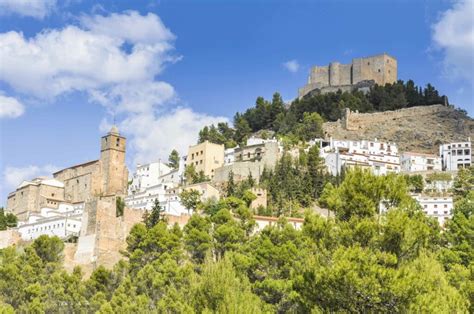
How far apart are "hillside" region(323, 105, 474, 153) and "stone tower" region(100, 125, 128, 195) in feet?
86.8

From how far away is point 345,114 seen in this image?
91.4 meters

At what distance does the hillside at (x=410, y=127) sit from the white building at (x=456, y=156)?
444 cm

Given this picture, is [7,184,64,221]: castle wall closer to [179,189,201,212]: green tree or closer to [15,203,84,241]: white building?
[15,203,84,241]: white building

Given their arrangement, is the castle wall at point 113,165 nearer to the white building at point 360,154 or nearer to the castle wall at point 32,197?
the castle wall at point 32,197

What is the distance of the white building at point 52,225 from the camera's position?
66188mm

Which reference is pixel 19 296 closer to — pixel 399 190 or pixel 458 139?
pixel 399 190

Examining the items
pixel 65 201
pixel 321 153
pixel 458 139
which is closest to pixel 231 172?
pixel 321 153

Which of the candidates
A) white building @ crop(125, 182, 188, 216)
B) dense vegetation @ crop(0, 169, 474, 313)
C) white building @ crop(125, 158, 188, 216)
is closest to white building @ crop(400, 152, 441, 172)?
white building @ crop(125, 158, 188, 216)

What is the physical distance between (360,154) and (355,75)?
91.4ft

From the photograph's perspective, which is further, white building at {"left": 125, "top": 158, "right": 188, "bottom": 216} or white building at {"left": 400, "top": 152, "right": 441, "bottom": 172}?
white building at {"left": 400, "top": 152, "right": 441, "bottom": 172}

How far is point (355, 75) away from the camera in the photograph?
105188mm

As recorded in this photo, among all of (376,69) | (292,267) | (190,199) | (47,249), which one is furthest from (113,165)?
(292,267)

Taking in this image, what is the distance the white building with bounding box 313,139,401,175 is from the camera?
253 ft

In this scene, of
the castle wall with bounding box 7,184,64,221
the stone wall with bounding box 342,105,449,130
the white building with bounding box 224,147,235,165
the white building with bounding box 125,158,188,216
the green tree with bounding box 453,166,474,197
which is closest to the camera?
the white building with bounding box 125,158,188,216
